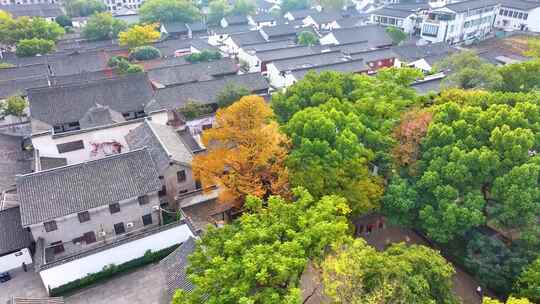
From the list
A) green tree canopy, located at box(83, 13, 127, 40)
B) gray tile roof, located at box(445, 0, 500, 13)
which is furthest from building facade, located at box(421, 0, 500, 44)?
green tree canopy, located at box(83, 13, 127, 40)

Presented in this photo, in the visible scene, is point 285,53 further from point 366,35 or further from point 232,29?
point 232,29

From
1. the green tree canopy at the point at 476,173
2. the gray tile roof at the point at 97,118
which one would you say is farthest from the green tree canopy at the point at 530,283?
the gray tile roof at the point at 97,118

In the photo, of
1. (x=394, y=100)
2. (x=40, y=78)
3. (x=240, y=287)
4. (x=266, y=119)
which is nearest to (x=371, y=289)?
(x=240, y=287)

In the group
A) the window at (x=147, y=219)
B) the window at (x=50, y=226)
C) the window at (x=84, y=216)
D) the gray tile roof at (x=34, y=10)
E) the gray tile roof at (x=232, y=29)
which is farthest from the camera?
the gray tile roof at (x=34, y=10)

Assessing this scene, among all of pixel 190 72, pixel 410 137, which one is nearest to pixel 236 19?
pixel 190 72

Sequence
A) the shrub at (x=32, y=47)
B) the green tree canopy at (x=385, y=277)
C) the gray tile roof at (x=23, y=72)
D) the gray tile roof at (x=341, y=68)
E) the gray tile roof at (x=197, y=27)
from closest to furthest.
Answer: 1. the green tree canopy at (x=385, y=277)
2. the gray tile roof at (x=341, y=68)
3. the gray tile roof at (x=23, y=72)
4. the shrub at (x=32, y=47)
5. the gray tile roof at (x=197, y=27)

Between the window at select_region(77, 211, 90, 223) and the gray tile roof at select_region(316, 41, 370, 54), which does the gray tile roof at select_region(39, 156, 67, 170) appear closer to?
the window at select_region(77, 211, 90, 223)

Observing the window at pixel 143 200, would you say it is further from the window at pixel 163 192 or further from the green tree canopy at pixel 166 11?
the green tree canopy at pixel 166 11
